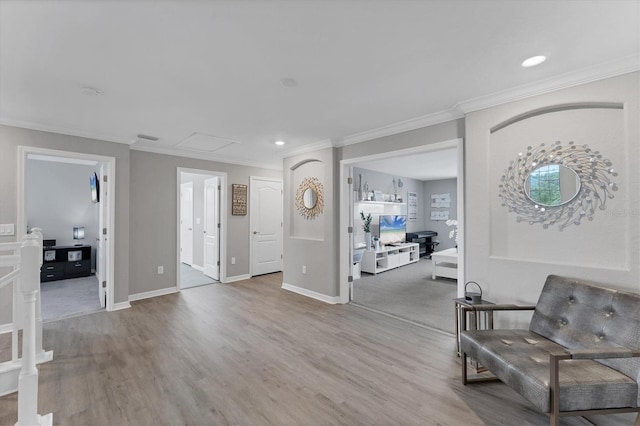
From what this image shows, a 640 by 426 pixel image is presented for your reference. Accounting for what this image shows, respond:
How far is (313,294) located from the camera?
14.6 feet

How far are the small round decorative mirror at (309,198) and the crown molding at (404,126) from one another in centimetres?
88

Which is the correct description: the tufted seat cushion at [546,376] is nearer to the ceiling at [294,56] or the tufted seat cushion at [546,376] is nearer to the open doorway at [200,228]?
the ceiling at [294,56]

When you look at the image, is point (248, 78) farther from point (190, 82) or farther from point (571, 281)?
point (571, 281)

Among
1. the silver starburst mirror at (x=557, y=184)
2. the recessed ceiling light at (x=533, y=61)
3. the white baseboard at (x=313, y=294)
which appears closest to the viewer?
the recessed ceiling light at (x=533, y=61)

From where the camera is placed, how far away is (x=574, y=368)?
1.69 meters

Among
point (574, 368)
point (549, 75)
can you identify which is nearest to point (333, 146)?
point (549, 75)

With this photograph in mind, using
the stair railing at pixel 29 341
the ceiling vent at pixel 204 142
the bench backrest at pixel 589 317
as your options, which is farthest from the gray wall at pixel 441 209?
the stair railing at pixel 29 341

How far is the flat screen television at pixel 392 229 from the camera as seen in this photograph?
22.6ft

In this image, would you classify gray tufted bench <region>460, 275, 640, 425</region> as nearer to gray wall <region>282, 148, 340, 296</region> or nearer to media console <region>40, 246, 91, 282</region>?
gray wall <region>282, 148, 340, 296</region>

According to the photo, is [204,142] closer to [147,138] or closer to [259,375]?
[147,138]

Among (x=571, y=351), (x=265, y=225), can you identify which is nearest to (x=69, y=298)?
(x=265, y=225)

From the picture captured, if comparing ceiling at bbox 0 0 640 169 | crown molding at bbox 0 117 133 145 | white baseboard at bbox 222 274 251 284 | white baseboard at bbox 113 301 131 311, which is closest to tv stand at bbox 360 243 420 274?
white baseboard at bbox 222 274 251 284

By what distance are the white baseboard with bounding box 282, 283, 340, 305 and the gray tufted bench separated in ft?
7.27

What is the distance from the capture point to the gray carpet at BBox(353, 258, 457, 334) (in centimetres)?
361
